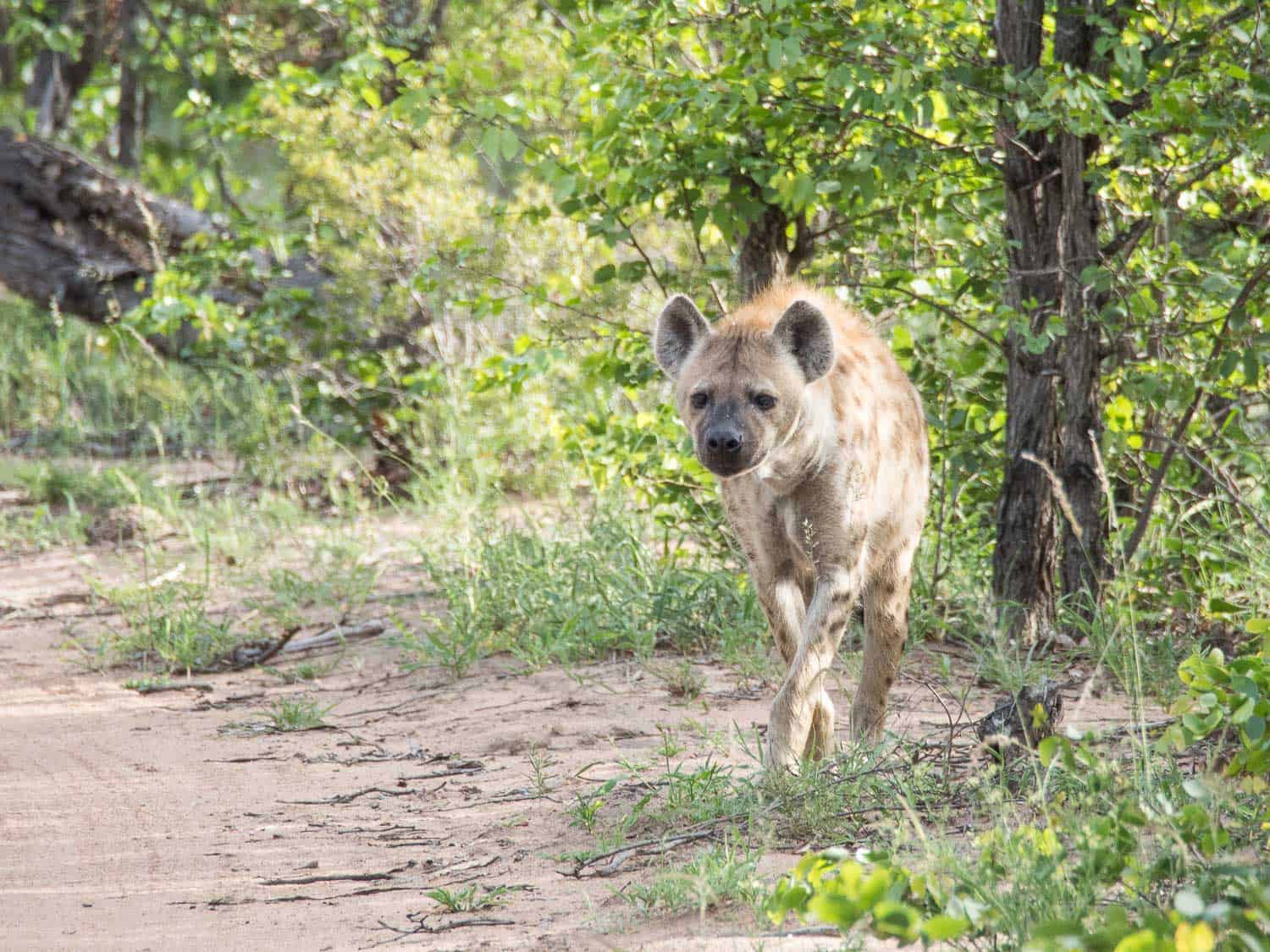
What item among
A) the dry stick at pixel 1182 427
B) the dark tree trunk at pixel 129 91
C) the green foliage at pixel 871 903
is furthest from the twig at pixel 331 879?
the dark tree trunk at pixel 129 91

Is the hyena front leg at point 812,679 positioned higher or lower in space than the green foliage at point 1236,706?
lower

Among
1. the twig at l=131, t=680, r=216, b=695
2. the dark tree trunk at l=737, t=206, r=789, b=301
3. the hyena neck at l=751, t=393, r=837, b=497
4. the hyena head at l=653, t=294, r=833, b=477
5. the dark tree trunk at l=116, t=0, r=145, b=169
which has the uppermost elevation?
the dark tree trunk at l=116, t=0, r=145, b=169

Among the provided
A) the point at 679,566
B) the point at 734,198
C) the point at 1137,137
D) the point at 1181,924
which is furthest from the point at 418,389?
the point at 1181,924

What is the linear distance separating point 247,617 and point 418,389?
155 centimetres

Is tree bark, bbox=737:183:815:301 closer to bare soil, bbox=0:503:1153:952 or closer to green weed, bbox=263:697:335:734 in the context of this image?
bare soil, bbox=0:503:1153:952

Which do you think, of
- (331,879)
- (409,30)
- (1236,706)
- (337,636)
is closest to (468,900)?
(331,879)

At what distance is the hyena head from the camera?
3.23 m

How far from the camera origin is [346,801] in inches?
126

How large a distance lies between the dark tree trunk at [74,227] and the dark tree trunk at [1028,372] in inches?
193

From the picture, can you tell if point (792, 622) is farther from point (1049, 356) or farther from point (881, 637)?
point (1049, 356)

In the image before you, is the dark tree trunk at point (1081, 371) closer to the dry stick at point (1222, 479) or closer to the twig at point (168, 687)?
the dry stick at point (1222, 479)

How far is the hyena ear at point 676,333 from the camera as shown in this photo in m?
3.54

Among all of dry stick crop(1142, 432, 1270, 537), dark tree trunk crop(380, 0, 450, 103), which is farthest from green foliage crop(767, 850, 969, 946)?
dark tree trunk crop(380, 0, 450, 103)

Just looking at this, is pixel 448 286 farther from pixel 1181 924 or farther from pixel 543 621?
pixel 1181 924
